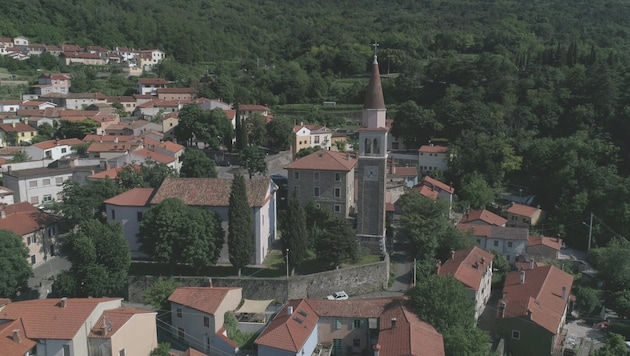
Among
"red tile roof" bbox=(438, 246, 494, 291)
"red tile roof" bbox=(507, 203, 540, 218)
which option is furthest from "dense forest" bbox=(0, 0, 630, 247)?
"red tile roof" bbox=(438, 246, 494, 291)

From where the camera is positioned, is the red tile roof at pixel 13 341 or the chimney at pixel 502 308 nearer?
the red tile roof at pixel 13 341

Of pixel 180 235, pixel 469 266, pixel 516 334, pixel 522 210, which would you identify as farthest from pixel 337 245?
pixel 522 210

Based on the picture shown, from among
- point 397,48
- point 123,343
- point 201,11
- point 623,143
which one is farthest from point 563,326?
point 201,11

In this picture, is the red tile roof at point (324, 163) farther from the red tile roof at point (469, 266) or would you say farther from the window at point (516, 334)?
the window at point (516, 334)

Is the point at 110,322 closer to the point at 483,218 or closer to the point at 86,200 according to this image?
the point at 86,200

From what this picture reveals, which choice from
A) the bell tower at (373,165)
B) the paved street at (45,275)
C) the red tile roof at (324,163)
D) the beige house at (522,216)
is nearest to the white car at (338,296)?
the bell tower at (373,165)

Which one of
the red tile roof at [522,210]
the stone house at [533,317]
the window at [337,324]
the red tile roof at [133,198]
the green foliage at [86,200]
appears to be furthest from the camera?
the red tile roof at [522,210]
